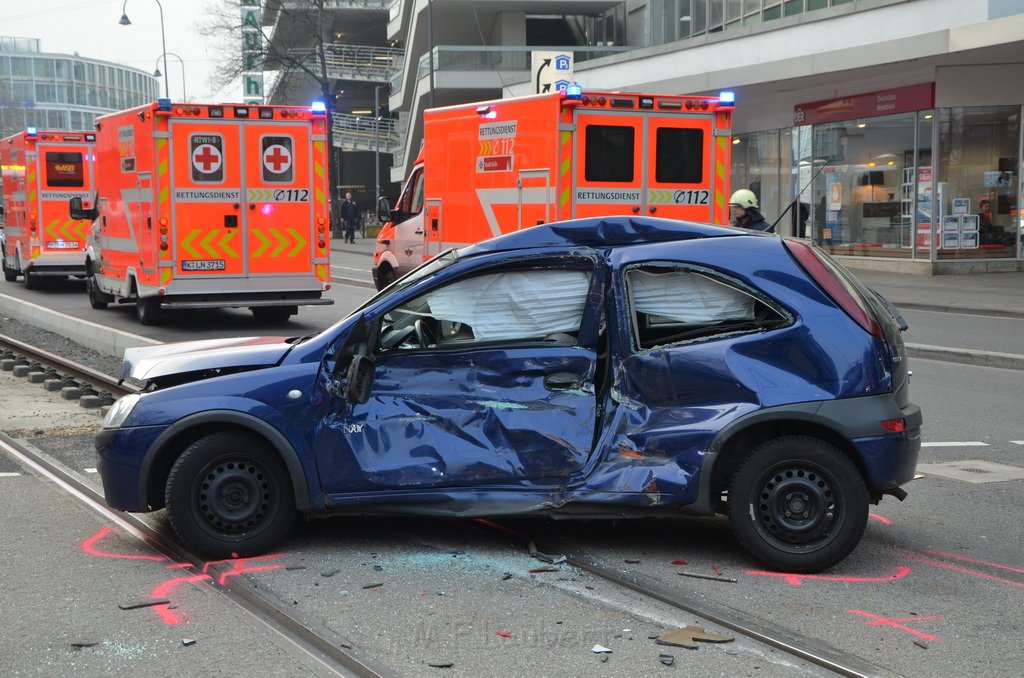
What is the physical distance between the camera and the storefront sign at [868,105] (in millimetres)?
25359

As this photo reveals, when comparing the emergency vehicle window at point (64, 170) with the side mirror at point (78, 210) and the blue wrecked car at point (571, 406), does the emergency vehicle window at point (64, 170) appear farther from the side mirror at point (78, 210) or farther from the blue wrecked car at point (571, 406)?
the blue wrecked car at point (571, 406)

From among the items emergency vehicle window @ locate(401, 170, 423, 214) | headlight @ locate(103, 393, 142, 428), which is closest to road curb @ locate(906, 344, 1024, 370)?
emergency vehicle window @ locate(401, 170, 423, 214)

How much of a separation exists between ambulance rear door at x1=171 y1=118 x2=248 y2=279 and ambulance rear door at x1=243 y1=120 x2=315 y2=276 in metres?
0.14

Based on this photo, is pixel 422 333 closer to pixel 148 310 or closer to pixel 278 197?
pixel 278 197

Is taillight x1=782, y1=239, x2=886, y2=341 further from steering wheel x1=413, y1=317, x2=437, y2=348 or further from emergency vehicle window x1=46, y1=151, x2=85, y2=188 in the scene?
emergency vehicle window x1=46, y1=151, x2=85, y2=188

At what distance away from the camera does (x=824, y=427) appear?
5.49m

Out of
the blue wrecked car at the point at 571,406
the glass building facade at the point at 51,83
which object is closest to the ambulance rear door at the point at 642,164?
the blue wrecked car at the point at 571,406

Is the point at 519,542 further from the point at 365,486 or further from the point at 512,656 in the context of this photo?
the point at 512,656

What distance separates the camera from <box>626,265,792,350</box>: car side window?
18.6 ft

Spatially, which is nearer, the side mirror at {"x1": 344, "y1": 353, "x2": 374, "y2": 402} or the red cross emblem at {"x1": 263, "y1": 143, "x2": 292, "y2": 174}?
the side mirror at {"x1": 344, "y1": 353, "x2": 374, "y2": 402}

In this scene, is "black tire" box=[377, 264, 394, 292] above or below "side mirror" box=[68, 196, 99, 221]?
below

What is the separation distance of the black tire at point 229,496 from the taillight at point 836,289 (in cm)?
266

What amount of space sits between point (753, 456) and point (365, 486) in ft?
Answer: 5.91

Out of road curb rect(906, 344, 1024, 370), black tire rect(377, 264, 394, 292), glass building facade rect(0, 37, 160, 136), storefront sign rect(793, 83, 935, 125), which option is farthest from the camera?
glass building facade rect(0, 37, 160, 136)
